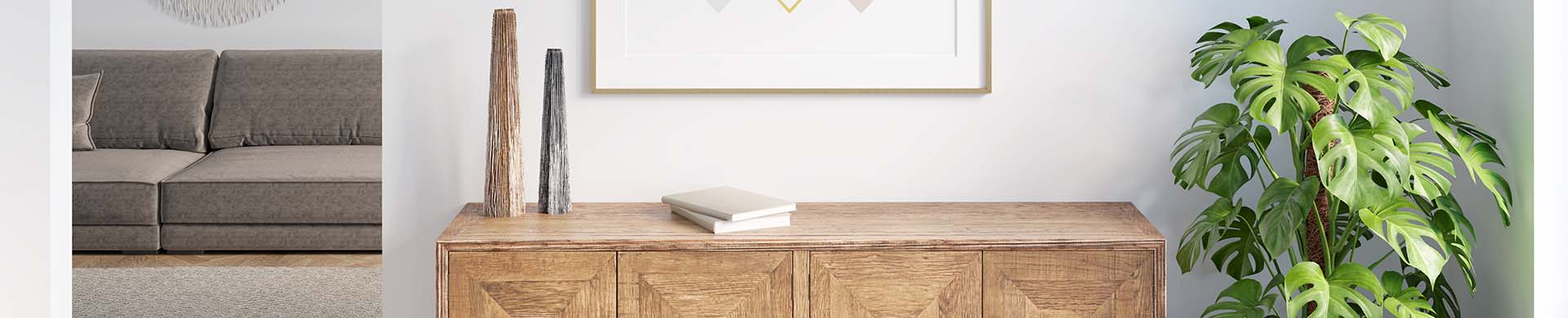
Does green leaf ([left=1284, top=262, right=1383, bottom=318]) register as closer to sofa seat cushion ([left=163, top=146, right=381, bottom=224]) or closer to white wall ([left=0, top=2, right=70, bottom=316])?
white wall ([left=0, top=2, right=70, bottom=316])

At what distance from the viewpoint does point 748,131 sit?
2.01 m

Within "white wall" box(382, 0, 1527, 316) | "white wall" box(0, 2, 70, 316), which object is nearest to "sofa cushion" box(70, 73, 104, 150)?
"white wall" box(0, 2, 70, 316)

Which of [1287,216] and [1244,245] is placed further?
[1244,245]

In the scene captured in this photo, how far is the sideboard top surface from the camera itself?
158 cm

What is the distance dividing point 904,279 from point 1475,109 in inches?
43.7

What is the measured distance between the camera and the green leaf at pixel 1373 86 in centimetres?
145

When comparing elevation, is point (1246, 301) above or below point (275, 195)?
A: below

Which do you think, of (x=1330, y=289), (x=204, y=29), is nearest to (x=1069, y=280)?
(x=1330, y=289)

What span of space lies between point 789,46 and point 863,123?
0.21 meters

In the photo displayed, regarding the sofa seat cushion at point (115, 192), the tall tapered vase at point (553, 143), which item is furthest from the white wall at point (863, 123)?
the sofa seat cushion at point (115, 192)

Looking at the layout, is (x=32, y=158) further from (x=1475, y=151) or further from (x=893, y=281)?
(x=1475, y=151)

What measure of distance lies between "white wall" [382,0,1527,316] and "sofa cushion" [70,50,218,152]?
8.30ft

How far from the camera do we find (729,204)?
171 cm
